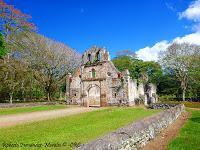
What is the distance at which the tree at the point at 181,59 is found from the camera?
49.4 metres

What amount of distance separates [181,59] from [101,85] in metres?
17.5

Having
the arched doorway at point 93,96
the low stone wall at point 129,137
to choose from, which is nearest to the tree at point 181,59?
the arched doorway at point 93,96

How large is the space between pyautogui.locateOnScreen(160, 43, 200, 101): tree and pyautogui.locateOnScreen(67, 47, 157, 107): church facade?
8402mm

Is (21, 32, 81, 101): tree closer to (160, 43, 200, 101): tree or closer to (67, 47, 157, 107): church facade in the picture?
(67, 47, 157, 107): church facade

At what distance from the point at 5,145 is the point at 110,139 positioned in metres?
4.52

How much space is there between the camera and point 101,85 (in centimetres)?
4050

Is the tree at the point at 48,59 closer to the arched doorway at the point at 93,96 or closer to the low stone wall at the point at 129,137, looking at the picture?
the arched doorway at the point at 93,96

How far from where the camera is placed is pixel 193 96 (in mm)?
58438

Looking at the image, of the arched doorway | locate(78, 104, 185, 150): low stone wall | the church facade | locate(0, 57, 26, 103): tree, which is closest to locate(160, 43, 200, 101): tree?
the church facade

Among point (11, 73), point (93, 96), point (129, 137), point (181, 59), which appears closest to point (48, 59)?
point (11, 73)

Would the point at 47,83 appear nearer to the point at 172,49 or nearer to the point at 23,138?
the point at 172,49

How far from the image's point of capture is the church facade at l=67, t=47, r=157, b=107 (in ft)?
126

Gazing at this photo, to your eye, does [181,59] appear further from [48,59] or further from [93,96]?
[48,59]

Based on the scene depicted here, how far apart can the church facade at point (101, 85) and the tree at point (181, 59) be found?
331 inches
